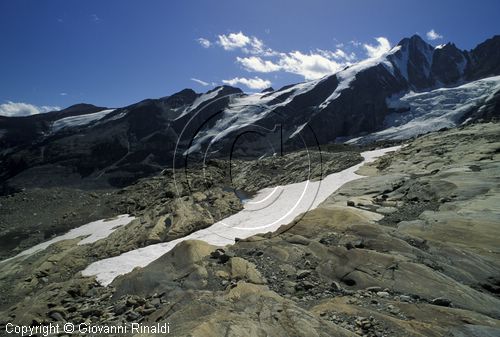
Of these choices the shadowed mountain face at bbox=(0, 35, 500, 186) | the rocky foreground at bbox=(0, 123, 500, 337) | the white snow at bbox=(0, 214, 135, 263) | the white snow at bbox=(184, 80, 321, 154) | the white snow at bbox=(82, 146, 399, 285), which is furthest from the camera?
the white snow at bbox=(184, 80, 321, 154)

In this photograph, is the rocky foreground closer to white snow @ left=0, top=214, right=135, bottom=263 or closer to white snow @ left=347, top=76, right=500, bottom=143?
white snow @ left=0, top=214, right=135, bottom=263

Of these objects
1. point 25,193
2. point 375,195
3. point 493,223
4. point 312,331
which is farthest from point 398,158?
point 25,193

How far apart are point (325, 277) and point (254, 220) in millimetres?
14779

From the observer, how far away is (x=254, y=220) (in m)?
29.0

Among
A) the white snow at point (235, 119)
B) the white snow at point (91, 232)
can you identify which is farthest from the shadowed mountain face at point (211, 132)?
the white snow at point (91, 232)

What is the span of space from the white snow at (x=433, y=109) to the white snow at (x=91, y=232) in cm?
11952

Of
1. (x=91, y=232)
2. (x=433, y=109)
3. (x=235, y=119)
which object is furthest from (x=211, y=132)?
(x=91, y=232)

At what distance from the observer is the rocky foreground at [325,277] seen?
10.5m

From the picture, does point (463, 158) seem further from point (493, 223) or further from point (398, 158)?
point (493, 223)

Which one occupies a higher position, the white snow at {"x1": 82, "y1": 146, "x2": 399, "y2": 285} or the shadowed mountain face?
the shadowed mountain face

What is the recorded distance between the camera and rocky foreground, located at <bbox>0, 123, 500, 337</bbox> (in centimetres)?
1051

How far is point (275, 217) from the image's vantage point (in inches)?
1136

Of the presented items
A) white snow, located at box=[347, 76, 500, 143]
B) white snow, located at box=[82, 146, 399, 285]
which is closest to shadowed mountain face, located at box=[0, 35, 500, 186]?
white snow, located at box=[347, 76, 500, 143]

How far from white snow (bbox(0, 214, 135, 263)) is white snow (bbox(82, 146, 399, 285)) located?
954 centimetres
